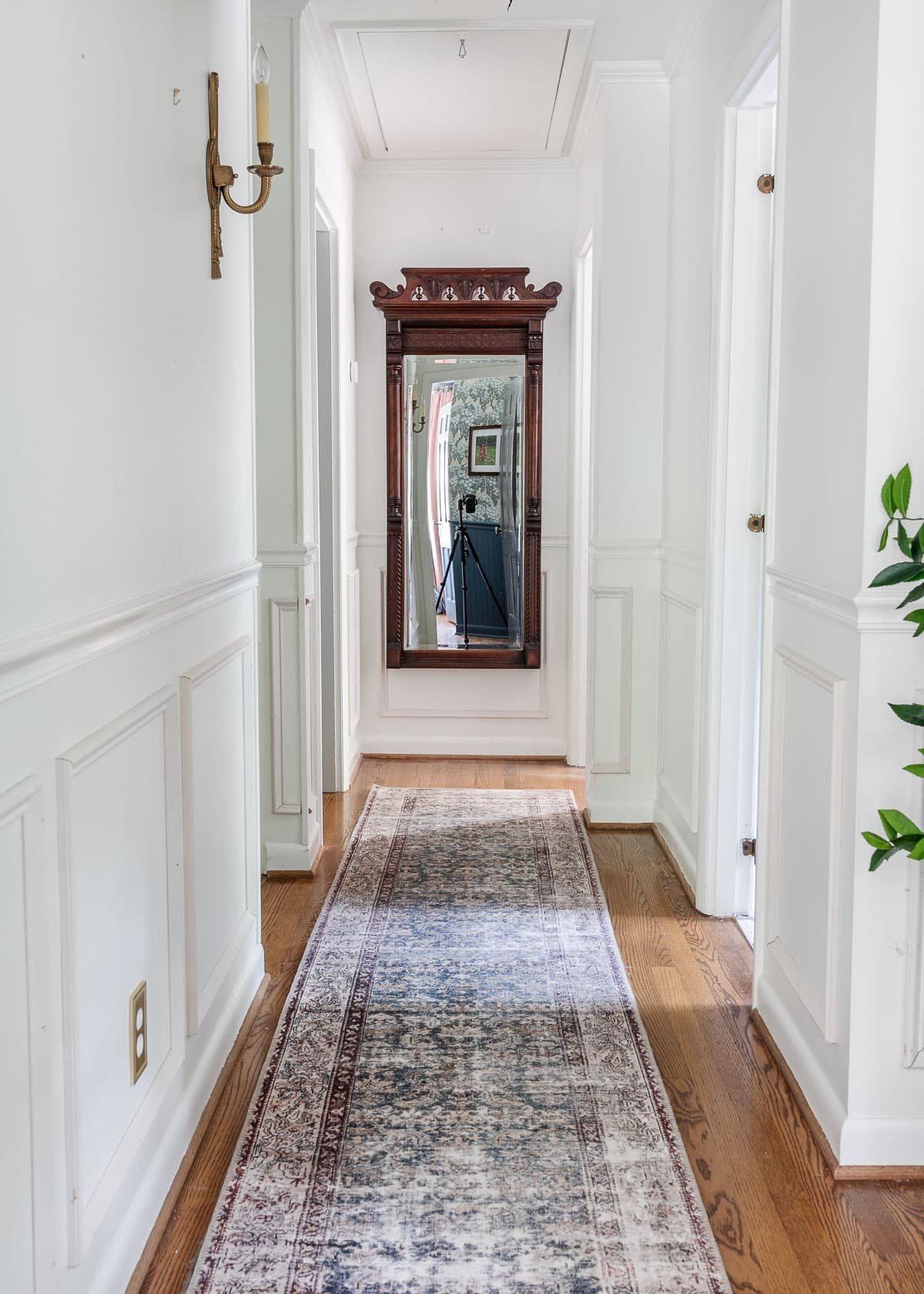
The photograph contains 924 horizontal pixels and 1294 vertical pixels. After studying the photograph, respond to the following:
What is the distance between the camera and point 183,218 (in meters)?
2.10

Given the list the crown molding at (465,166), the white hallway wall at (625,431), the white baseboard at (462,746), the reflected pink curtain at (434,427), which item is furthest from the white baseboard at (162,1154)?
the crown molding at (465,166)

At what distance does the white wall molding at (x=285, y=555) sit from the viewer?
12.1 ft

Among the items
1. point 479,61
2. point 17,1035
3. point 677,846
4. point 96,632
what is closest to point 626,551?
point 677,846

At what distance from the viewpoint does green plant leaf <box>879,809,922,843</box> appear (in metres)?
1.87

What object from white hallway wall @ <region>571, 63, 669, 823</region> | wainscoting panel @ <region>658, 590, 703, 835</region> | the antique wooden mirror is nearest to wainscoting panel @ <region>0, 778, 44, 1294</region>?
wainscoting panel @ <region>658, 590, 703, 835</region>

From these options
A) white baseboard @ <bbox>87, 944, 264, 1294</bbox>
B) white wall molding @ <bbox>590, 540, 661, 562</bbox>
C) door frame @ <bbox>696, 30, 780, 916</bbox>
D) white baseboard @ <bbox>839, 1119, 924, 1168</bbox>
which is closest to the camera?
white baseboard @ <bbox>87, 944, 264, 1294</bbox>

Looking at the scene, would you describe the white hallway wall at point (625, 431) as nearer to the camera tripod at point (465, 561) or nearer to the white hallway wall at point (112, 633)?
the camera tripod at point (465, 561)

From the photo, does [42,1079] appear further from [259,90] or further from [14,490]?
[259,90]

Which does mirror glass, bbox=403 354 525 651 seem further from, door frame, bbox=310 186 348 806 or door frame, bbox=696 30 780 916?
Answer: door frame, bbox=696 30 780 916

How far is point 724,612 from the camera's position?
3291 millimetres

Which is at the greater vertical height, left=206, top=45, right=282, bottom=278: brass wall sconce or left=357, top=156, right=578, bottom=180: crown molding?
left=357, top=156, right=578, bottom=180: crown molding

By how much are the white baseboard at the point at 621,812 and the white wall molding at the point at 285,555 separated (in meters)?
1.45

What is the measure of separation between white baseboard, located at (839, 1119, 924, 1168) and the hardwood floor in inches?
1.7

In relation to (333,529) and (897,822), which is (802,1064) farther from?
(333,529)
